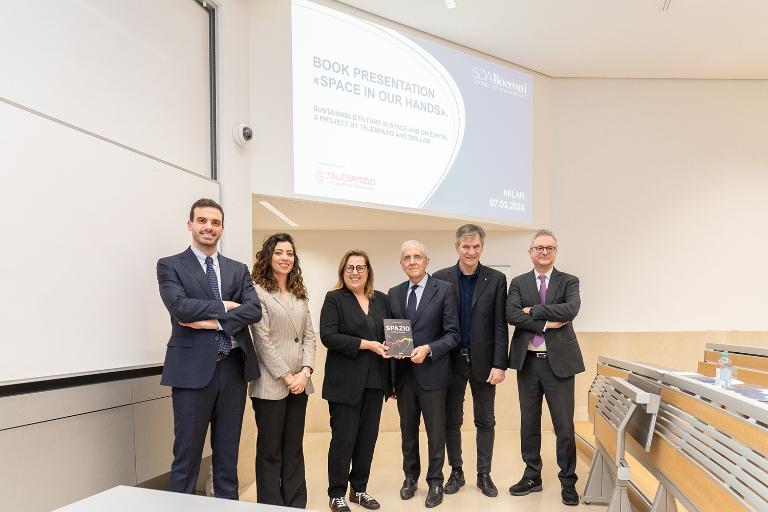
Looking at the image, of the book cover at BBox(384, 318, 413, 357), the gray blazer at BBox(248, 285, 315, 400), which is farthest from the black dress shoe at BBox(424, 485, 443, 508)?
the gray blazer at BBox(248, 285, 315, 400)

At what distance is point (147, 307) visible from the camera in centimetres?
297

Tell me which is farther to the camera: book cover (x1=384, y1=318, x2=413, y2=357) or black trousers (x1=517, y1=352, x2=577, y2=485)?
black trousers (x1=517, y1=352, x2=577, y2=485)

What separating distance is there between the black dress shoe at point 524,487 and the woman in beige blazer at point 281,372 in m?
1.40

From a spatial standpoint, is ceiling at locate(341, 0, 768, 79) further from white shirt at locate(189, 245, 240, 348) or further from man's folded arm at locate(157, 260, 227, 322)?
man's folded arm at locate(157, 260, 227, 322)

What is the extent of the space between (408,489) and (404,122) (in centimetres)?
286

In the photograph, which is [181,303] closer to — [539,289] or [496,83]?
[539,289]

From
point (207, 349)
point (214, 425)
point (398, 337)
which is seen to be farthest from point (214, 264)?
point (398, 337)

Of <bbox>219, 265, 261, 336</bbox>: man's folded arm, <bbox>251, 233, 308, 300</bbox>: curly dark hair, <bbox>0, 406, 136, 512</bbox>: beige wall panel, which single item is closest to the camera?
<bbox>0, 406, 136, 512</bbox>: beige wall panel

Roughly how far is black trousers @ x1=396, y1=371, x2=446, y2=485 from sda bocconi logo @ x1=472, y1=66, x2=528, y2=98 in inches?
122

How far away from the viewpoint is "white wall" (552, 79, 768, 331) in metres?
5.94

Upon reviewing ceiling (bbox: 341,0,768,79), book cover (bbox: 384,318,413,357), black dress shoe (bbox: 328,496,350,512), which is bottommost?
black dress shoe (bbox: 328,496,350,512)

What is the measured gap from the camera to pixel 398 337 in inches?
128

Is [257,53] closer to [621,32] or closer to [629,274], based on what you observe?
[621,32]

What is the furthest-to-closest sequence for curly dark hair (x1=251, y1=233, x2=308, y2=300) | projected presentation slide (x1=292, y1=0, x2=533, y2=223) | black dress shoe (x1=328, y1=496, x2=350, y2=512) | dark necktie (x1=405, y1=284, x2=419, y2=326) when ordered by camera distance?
projected presentation slide (x1=292, y1=0, x2=533, y2=223) < dark necktie (x1=405, y1=284, x2=419, y2=326) < black dress shoe (x1=328, y1=496, x2=350, y2=512) < curly dark hair (x1=251, y1=233, x2=308, y2=300)
